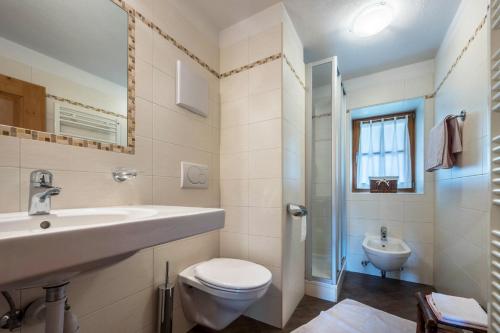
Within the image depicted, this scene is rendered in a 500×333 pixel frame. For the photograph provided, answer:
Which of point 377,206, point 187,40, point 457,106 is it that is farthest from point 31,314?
point 377,206

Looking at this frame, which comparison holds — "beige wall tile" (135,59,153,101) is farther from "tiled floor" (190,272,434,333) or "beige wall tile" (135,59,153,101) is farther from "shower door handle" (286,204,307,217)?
"tiled floor" (190,272,434,333)

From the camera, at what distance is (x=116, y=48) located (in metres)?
1.13

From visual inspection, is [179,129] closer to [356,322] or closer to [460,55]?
[356,322]

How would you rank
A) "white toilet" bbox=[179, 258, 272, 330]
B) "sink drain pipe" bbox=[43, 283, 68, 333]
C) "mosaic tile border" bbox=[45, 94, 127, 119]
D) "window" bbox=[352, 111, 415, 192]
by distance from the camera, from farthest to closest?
"window" bbox=[352, 111, 415, 192]
"white toilet" bbox=[179, 258, 272, 330]
"mosaic tile border" bbox=[45, 94, 127, 119]
"sink drain pipe" bbox=[43, 283, 68, 333]

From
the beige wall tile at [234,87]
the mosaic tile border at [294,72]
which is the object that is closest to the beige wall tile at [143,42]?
the beige wall tile at [234,87]

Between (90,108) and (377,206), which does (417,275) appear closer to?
(377,206)

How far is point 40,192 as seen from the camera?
0.76 m

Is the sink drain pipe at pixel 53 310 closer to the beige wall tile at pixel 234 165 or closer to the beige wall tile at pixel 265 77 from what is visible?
the beige wall tile at pixel 234 165

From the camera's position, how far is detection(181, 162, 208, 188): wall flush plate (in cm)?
143

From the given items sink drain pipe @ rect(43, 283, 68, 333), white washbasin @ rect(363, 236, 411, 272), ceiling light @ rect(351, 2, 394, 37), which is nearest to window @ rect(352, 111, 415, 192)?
white washbasin @ rect(363, 236, 411, 272)

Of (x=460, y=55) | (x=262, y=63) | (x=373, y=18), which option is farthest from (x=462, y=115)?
(x=262, y=63)

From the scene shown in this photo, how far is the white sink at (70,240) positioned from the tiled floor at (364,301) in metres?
1.13

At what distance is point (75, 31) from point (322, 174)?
1.97 m

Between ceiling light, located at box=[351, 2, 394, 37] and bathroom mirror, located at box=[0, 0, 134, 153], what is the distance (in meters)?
1.54
